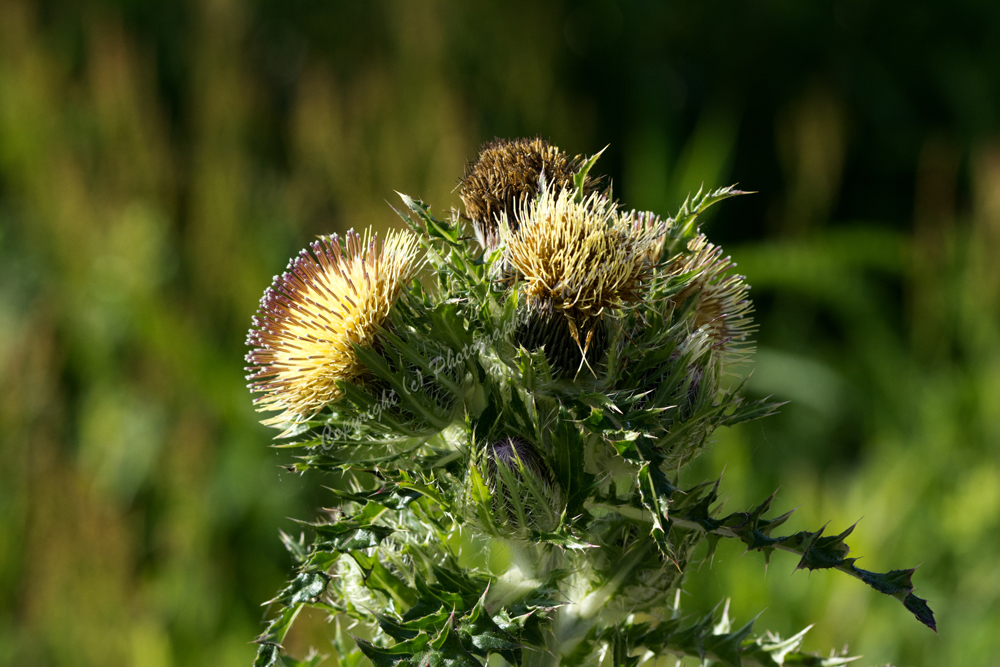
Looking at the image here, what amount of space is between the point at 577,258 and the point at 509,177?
10.9 inches

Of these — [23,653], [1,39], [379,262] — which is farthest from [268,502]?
[1,39]

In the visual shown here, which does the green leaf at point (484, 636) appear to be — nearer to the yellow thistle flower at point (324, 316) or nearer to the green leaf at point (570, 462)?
the green leaf at point (570, 462)

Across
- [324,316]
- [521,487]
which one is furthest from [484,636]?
[324,316]

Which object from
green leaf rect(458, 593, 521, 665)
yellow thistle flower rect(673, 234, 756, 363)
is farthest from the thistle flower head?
green leaf rect(458, 593, 521, 665)

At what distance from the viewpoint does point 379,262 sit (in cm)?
179

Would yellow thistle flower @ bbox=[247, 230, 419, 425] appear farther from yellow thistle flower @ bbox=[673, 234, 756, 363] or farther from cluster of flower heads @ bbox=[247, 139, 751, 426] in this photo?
yellow thistle flower @ bbox=[673, 234, 756, 363]

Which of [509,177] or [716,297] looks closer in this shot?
[509,177]

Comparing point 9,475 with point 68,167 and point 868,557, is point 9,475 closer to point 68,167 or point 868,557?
point 68,167

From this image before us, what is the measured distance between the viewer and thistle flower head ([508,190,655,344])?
5.55 ft

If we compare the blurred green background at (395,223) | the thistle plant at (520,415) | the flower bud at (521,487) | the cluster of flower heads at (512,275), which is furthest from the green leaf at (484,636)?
the blurred green background at (395,223)

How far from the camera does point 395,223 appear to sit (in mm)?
6547

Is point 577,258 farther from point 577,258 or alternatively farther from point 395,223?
point 395,223

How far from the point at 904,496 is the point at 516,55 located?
4.98 m

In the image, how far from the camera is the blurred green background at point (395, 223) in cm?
489
